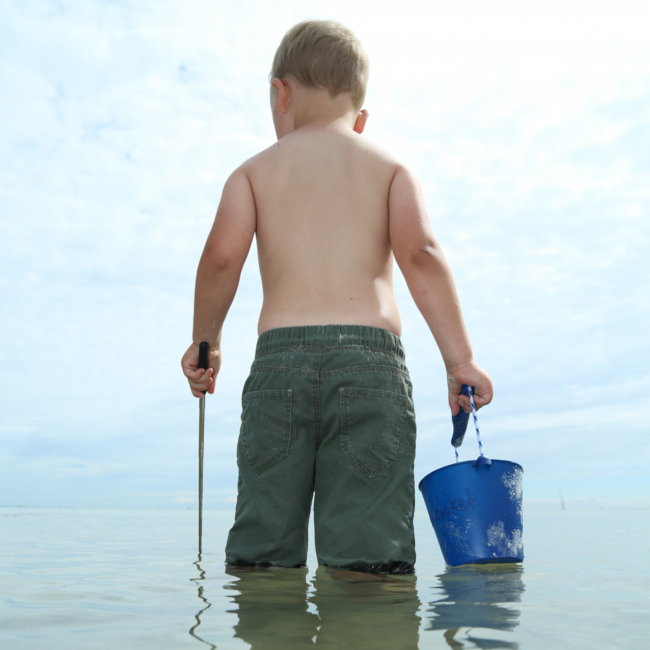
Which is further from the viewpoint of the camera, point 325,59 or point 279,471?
point 325,59

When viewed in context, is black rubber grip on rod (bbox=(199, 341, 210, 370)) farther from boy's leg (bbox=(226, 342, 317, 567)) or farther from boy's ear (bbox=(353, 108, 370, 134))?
boy's ear (bbox=(353, 108, 370, 134))

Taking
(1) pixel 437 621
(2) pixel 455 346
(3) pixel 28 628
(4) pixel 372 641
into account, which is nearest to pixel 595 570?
(2) pixel 455 346

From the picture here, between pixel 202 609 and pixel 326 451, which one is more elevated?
pixel 326 451

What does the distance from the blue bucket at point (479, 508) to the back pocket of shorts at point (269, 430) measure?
2.22 ft

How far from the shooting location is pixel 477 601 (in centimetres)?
182

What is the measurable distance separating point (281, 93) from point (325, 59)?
0.88ft

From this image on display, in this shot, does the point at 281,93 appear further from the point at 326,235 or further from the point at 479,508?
the point at 479,508

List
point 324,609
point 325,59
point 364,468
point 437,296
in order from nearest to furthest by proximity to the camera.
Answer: point 324,609 < point 364,468 < point 437,296 < point 325,59

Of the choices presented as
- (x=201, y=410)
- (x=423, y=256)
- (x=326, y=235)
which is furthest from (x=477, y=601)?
(x=201, y=410)

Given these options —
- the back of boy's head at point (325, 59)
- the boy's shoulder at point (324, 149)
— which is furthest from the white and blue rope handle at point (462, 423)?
the back of boy's head at point (325, 59)

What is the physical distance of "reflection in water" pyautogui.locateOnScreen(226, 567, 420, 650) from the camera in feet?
4.23

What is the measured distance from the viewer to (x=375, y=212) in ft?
8.75

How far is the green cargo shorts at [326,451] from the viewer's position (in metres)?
2.26

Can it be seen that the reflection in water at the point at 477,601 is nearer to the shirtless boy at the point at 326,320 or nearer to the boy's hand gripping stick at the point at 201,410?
the shirtless boy at the point at 326,320
